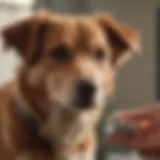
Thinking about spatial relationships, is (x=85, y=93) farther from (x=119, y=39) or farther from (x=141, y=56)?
(x=141, y=56)

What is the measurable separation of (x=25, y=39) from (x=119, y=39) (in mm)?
229

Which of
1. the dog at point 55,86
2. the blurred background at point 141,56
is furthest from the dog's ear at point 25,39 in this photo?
the blurred background at point 141,56

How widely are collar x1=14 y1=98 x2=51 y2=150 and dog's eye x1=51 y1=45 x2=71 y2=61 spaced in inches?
5.2

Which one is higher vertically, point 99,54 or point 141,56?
point 141,56

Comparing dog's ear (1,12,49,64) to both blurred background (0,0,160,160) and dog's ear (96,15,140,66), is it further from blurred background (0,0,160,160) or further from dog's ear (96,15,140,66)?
blurred background (0,0,160,160)

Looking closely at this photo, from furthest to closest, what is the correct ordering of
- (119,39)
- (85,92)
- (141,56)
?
(141,56) → (119,39) → (85,92)

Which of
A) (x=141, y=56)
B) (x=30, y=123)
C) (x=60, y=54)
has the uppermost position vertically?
(x=141, y=56)

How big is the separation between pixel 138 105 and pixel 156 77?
150 mm

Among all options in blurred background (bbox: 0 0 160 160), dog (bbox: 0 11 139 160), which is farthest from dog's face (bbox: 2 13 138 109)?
blurred background (bbox: 0 0 160 160)

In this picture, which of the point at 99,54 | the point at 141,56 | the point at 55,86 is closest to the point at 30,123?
the point at 55,86

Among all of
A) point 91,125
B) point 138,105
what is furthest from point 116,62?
point 138,105

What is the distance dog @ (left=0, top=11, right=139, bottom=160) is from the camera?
3.03 ft

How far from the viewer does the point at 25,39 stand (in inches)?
37.4

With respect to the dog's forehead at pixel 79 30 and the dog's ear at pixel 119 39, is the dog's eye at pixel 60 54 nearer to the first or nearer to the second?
the dog's forehead at pixel 79 30
